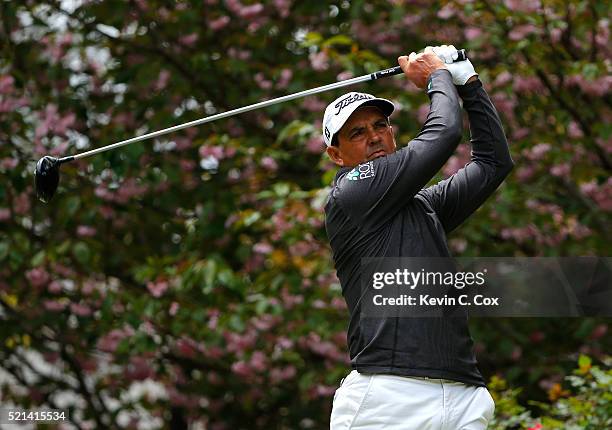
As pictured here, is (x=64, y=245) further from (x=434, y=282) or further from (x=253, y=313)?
(x=434, y=282)

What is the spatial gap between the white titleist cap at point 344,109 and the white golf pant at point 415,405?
728mm

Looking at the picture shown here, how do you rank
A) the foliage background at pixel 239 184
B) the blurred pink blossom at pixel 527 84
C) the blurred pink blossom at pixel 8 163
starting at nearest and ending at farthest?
the foliage background at pixel 239 184, the blurred pink blossom at pixel 527 84, the blurred pink blossom at pixel 8 163

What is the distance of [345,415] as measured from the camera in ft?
9.88

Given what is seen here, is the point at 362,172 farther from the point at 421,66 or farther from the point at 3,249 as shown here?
Answer: the point at 3,249

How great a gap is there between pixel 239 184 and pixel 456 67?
375cm

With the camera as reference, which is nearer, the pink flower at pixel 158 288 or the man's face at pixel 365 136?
the man's face at pixel 365 136

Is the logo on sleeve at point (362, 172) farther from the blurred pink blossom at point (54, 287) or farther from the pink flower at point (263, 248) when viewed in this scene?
the blurred pink blossom at point (54, 287)

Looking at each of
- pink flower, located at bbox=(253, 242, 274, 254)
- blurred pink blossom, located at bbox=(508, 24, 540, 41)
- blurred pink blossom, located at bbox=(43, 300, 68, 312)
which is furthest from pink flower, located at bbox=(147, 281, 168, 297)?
blurred pink blossom, located at bbox=(508, 24, 540, 41)

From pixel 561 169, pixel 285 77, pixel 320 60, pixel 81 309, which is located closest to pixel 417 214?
pixel 320 60

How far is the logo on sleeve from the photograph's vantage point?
121 inches

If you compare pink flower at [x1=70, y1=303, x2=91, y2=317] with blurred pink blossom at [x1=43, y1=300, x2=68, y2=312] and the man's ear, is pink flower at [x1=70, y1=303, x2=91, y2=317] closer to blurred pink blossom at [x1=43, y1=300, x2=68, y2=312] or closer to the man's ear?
blurred pink blossom at [x1=43, y1=300, x2=68, y2=312]

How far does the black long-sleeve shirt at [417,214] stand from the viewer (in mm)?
2932

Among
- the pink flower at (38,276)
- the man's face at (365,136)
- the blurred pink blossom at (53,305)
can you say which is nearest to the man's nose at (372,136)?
the man's face at (365,136)

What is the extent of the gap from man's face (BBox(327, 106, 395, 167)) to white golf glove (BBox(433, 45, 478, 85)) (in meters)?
0.24
